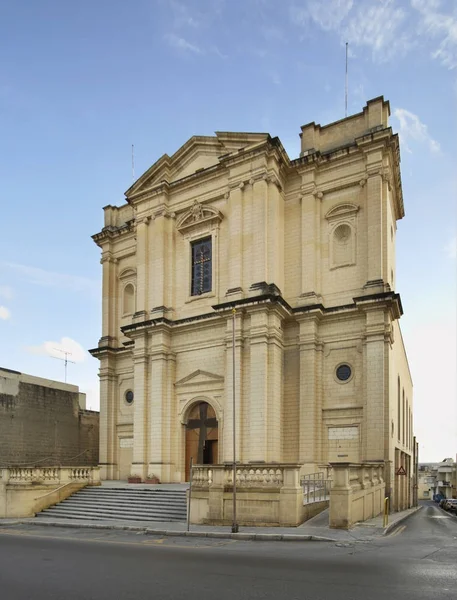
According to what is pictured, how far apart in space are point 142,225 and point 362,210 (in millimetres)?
12738

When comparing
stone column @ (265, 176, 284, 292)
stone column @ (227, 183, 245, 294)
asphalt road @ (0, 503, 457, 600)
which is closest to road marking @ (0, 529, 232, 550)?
asphalt road @ (0, 503, 457, 600)

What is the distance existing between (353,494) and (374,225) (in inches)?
521

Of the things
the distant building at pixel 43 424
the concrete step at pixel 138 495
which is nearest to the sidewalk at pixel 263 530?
the concrete step at pixel 138 495

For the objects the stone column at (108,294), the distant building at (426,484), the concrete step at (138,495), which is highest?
the stone column at (108,294)

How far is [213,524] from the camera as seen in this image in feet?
61.5

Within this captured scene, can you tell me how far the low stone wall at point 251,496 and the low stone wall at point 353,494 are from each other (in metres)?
1.24

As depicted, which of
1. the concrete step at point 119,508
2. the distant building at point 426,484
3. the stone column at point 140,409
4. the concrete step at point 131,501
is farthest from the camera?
the distant building at point 426,484

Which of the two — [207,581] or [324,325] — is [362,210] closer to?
[324,325]

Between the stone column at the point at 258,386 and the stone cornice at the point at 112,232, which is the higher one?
the stone cornice at the point at 112,232

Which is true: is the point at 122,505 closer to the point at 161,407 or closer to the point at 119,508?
the point at 119,508

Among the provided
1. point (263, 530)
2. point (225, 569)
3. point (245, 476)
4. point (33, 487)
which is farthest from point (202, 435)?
point (225, 569)

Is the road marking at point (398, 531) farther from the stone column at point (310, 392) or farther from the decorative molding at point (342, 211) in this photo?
the decorative molding at point (342, 211)

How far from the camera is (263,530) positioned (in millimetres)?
17125

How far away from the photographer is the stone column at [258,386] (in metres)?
25.4
